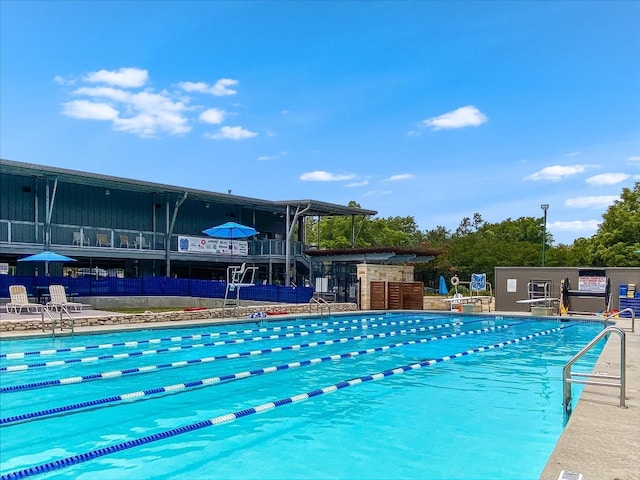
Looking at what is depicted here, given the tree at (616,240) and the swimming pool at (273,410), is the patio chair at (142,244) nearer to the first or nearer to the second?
the swimming pool at (273,410)

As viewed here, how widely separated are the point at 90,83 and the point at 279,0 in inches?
341

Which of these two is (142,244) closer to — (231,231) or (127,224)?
(127,224)

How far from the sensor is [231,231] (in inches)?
851

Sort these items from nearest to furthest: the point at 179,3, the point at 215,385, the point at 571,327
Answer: the point at 215,385 < the point at 179,3 < the point at 571,327

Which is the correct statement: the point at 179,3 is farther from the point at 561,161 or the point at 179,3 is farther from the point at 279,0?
Answer: the point at 561,161

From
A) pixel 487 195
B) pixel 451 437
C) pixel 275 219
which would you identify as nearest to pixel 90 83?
pixel 275 219

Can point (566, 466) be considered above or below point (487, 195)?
below

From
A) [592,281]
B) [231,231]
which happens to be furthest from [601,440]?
[592,281]

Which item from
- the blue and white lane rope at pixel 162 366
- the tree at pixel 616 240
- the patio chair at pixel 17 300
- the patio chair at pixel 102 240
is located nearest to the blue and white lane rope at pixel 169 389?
the blue and white lane rope at pixel 162 366

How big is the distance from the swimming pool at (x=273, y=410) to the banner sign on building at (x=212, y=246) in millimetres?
12256

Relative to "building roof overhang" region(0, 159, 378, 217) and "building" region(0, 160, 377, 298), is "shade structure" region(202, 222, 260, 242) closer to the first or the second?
"building" region(0, 160, 377, 298)

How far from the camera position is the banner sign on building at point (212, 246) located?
26031 mm

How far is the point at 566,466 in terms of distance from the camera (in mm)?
3932

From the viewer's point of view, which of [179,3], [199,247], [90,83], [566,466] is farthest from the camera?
[199,247]
